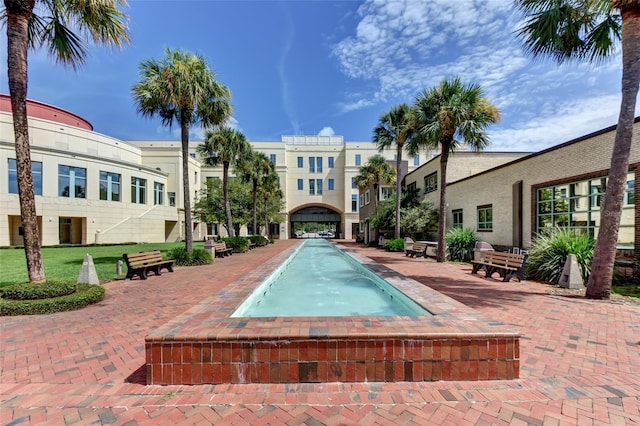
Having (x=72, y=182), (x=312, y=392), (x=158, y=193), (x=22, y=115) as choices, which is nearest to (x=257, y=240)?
(x=72, y=182)

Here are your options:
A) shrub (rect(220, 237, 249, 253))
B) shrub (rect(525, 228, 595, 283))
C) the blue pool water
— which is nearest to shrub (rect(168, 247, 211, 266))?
the blue pool water

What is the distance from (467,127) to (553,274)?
7055mm

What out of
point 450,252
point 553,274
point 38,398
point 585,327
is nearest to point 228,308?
point 38,398

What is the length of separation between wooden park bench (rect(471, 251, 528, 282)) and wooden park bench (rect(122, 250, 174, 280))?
39.9 ft

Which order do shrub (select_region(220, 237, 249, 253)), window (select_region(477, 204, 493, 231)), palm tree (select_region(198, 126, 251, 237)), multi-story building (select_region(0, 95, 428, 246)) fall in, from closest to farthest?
window (select_region(477, 204, 493, 231)) < palm tree (select_region(198, 126, 251, 237)) < shrub (select_region(220, 237, 249, 253)) < multi-story building (select_region(0, 95, 428, 246))

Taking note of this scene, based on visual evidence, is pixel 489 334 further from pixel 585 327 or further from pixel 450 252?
pixel 450 252

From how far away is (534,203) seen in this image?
13.4m

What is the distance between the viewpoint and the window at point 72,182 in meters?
27.3

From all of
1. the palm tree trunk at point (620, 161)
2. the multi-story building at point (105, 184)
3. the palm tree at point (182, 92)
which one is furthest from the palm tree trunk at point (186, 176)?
the multi-story building at point (105, 184)

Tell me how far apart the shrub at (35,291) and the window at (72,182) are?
27479mm

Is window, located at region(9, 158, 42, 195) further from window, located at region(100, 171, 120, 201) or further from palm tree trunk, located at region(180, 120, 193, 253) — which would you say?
palm tree trunk, located at region(180, 120, 193, 253)

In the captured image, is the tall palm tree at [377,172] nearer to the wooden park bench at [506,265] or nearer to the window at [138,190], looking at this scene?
the wooden park bench at [506,265]

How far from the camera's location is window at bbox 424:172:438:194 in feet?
76.2

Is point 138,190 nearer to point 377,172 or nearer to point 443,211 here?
point 377,172
